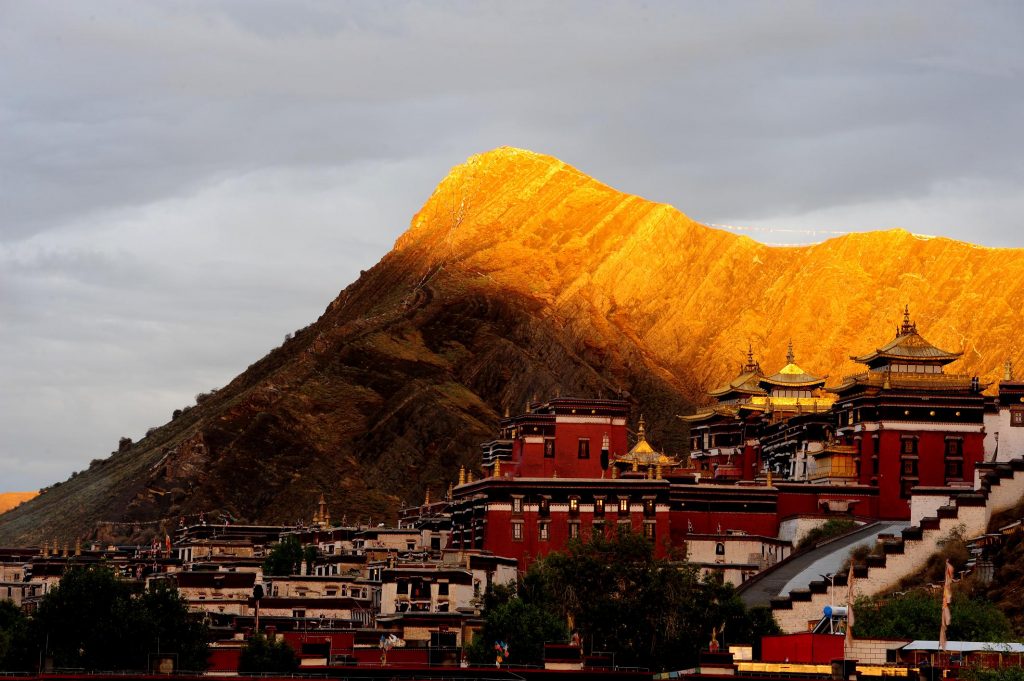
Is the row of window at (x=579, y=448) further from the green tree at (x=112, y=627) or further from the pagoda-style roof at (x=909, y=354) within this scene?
the green tree at (x=112, y=627)

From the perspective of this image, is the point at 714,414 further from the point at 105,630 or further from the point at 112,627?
the point at 105,630

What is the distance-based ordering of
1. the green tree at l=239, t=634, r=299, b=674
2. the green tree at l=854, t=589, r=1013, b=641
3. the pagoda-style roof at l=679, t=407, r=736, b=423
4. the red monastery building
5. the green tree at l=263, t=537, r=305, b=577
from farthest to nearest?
the pagoda-style roof at l=679, t=407, r=736, b=423 → the green tree at l=263, t=537, r=305, b=577 → the red monastery building → the green tree at l=239, t=634, r=299, b=674 → the green tree at l=854, t=589, r=1013, b=641

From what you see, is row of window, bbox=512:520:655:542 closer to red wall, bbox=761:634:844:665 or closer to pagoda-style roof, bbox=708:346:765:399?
pagoda-style roof, bbox=708:346:765:399

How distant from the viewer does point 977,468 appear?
4670 inches

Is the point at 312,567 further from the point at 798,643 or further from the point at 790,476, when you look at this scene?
the point at 798,643

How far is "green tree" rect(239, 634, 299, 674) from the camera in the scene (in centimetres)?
8725

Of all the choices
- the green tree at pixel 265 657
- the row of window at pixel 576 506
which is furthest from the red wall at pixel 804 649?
the row of window at pixel 576 506

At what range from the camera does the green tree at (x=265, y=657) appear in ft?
286

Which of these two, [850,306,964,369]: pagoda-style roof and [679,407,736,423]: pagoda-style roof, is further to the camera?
[679,407,736,423]: pagoda-style roof

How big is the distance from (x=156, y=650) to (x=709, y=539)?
166 ft

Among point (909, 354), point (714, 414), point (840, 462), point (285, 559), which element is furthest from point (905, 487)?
point (285, 559)

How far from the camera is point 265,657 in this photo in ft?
298

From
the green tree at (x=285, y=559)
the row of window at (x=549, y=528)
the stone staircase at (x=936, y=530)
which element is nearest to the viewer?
the stone staircase at (x=936, y=530)

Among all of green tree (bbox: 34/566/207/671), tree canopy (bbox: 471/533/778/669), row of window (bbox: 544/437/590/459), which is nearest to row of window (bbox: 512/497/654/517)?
row of window (bbox: 544/437/590/459)
